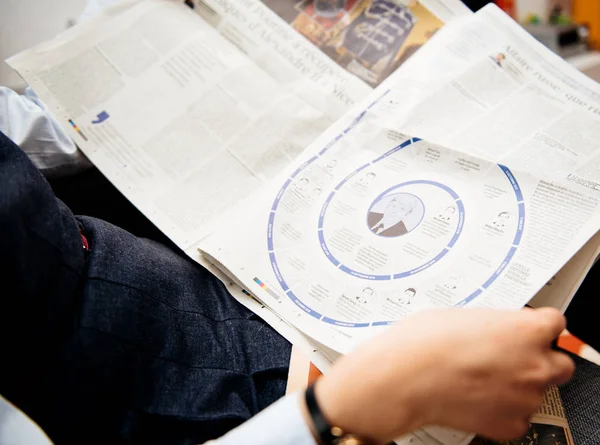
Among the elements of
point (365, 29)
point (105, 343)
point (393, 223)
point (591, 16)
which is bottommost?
point (105, 343)

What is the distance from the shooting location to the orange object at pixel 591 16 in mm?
1070

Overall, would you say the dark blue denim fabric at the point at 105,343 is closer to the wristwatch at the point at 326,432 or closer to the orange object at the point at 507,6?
the wristwatch at the point at 326,432

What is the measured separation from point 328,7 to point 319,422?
521 millimetres

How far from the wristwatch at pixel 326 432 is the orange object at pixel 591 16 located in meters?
1.12

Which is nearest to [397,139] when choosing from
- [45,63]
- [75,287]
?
[75,287]

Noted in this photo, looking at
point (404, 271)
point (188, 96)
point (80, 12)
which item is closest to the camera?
point (404, 271)

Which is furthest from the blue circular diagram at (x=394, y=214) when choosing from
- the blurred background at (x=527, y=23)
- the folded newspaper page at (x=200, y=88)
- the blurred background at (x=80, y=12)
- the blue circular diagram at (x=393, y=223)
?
the blurred background at (x=527, y=23)

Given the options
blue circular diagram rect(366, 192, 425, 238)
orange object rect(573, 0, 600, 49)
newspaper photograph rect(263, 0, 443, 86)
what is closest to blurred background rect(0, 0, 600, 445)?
orange object rect(573, 0, 600, 49)

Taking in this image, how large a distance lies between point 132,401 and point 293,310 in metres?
0.15

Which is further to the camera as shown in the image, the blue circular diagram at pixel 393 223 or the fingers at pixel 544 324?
the blue circular diagram at pixel 393 223

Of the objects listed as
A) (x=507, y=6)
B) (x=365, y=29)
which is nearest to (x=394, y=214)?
(x=365, y=29)

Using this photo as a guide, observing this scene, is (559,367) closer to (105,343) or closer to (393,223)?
(393,223)

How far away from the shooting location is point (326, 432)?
0.31m

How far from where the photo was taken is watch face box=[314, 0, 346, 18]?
633 mm
